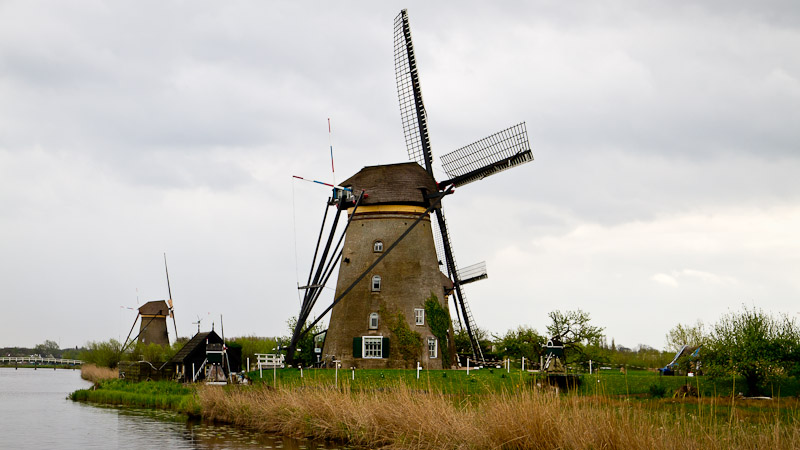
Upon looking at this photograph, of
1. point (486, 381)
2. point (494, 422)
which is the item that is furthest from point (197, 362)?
point (494, 422)

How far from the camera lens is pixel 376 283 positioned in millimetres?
31406

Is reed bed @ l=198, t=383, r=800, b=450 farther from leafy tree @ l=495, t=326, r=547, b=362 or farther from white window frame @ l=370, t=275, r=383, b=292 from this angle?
leafy tree @ l=495, t=326, r=547, b=362

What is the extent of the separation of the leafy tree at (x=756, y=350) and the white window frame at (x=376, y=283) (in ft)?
44.5

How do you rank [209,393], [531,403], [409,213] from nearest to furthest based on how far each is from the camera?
Result: [531,403], [209,393], [409,213]

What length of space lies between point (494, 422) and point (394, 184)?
19.9 metres

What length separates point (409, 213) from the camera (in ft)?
104

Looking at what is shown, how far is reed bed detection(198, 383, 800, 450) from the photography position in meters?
10.7

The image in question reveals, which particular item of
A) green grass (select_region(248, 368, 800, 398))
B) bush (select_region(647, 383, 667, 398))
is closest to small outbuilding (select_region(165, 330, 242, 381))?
green grass (select_region(248, 368, 800, 398))

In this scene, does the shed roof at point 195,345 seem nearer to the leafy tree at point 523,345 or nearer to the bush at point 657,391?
the leafy tree at point 523,345

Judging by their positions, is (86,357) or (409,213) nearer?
(409,213)

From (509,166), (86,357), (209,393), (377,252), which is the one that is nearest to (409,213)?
(377,252)

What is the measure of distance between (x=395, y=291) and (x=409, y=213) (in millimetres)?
3338

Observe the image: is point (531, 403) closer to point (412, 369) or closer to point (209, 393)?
point (209, 393)

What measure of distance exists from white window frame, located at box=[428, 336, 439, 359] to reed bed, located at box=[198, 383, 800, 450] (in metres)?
9.68
